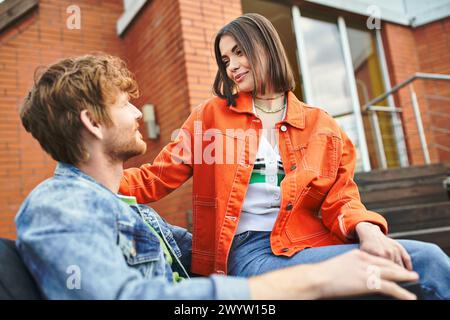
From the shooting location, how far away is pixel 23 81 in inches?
163

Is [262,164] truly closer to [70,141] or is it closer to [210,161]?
[210,161]

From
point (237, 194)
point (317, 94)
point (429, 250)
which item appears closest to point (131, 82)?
point (237, 194)

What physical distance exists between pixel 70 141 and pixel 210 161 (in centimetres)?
65

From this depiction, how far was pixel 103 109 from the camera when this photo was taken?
1.11 metres

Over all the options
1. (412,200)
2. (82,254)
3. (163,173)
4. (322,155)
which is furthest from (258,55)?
(412,200)

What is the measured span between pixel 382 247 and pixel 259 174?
56 centimetres

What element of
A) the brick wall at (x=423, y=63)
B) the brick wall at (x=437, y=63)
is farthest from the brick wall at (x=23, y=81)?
the brick wall at (x=437, y=63)

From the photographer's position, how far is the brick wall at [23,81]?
3959 millimetres

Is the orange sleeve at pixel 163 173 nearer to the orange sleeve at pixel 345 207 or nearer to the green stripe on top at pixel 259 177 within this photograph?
Result: the green stripe on top at pixel 259 177

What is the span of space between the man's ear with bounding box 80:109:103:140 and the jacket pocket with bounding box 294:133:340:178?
807mm

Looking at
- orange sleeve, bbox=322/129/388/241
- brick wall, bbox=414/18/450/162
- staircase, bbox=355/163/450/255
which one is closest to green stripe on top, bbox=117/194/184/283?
orange sleeve, bbox=322/129/388/241

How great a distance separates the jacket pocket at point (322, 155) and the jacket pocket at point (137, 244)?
703mm

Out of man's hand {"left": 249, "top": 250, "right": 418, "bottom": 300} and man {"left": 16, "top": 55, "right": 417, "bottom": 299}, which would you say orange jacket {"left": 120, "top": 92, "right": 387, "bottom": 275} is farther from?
man's hand {"left": 249, "top": 250, "right": 418, "bottom": 300}

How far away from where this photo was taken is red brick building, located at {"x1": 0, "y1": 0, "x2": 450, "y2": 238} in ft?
12.6
